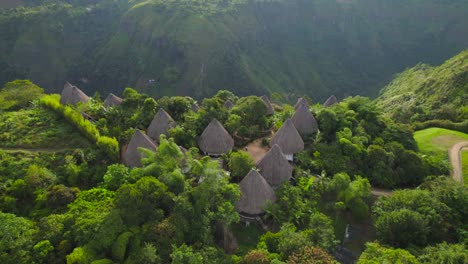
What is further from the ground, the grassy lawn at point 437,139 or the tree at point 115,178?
the grassy lawn at point 437,139

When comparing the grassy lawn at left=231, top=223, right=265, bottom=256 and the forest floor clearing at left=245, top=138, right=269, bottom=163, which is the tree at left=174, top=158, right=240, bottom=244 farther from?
the forest floor clearing at left=245, top=138, right=269, bottom=163

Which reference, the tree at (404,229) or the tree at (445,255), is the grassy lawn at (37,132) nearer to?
the tree at (404,229)

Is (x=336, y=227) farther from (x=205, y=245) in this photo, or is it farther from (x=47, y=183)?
(x=47, y=183)

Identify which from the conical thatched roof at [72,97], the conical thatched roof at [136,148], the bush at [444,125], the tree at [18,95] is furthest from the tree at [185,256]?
the bush at [444,125]

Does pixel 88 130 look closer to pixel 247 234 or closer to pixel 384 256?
pixel 247 234

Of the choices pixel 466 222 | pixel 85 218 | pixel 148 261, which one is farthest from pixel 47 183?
pixel 466 222

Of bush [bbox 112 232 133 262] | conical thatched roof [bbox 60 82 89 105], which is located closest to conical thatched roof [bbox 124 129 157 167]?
bush [bbox 112 232 133 262]

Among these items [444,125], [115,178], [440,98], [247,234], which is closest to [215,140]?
[247,234]
